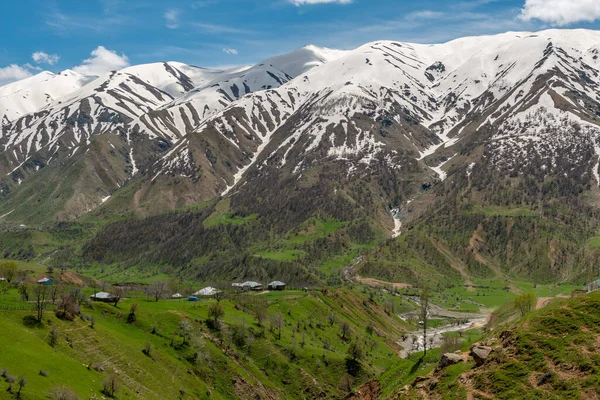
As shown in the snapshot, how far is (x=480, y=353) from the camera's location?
66.0 meters

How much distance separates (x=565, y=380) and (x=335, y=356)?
72.6 m

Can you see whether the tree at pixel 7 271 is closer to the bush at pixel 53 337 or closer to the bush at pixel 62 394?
the bush at pixel 53 337

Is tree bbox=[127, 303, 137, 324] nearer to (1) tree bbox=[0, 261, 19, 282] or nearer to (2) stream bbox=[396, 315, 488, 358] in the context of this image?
(1) tree bbox=[0, 261, 19, 282]

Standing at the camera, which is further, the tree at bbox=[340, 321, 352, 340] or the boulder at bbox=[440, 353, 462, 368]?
the tree at bbox=[340, 321, 352, 340]

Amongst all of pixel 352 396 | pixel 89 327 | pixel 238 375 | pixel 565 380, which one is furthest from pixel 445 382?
pixel 89 327

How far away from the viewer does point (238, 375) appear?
341ft

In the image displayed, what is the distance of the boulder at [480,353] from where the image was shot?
6523cm

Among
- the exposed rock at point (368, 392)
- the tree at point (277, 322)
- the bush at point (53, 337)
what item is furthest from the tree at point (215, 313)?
the bush at point (53, 337)

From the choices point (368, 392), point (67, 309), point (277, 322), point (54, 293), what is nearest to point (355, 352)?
point (277, 322)

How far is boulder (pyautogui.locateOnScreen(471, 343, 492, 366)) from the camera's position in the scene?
65.2 meters

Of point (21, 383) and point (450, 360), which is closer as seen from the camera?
point (21, 383)

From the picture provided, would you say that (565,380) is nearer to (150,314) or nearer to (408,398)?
(408,398)

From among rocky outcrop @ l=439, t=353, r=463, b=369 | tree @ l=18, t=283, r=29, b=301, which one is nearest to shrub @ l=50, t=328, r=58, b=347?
tree @ l=18, t=283, r=29, b=301

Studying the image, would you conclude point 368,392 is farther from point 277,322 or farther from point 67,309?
point 67,309
